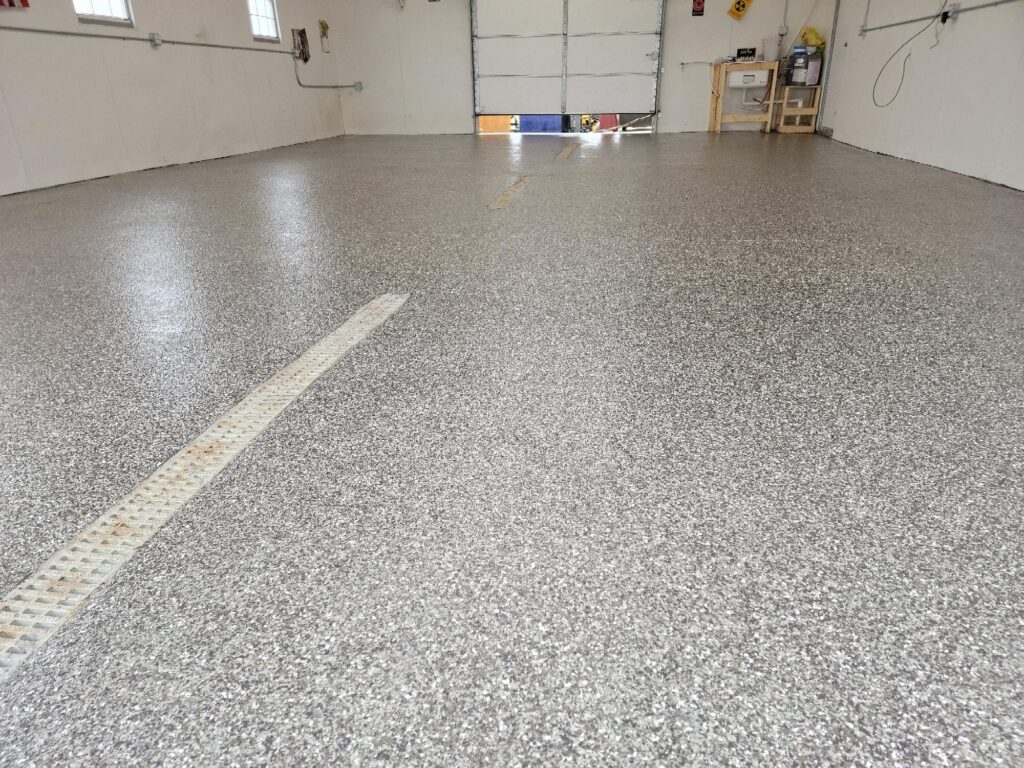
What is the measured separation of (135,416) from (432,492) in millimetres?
844

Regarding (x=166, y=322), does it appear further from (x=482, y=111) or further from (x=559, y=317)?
(x=482, y=111)

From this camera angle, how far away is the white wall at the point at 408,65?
11.7 meters

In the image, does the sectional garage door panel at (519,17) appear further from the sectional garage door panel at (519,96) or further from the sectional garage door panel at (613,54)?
the sectional garage door panel at (519,96)

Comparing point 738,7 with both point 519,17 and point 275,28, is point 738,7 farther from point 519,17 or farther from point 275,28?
point 275,28

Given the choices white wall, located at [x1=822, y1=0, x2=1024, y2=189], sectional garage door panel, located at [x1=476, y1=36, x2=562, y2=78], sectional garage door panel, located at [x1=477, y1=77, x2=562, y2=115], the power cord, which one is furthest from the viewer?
sectional garage door panel, located at [x1=477, y1=77, x2=562, y2=115]

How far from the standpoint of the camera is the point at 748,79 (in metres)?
10.5

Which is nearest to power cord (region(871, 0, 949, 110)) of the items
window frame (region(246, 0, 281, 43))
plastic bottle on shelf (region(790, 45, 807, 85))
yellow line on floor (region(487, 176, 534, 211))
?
plastic bottle on shelf (region(790, 45, 807, 85))

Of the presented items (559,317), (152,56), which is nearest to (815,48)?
(152,56)

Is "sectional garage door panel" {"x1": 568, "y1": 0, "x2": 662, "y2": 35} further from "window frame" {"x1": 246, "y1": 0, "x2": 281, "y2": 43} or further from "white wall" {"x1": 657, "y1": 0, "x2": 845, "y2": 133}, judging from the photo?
"window frame" {"x1": 246, "y1": 0, "x2": 281, "y2": 43}

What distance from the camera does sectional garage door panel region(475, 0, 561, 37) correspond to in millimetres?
11297

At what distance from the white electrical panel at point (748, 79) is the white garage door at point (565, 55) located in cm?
152

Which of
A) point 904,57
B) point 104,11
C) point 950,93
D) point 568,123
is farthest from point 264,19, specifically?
point 950,93

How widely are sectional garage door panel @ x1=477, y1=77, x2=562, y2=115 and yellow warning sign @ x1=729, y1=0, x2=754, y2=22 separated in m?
3.05

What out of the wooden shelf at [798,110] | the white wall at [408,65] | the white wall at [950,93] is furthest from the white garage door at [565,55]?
the white wall at [950,93]
